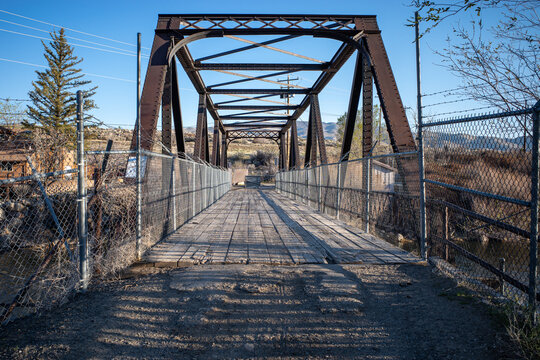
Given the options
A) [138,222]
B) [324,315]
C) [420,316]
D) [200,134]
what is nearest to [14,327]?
[138,222]

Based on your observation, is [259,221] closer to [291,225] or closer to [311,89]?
[291,225]

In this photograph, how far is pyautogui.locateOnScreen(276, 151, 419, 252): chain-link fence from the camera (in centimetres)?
635

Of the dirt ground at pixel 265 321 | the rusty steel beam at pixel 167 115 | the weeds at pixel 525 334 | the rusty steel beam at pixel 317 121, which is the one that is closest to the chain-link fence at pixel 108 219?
the dirt ground at pixel 265 321

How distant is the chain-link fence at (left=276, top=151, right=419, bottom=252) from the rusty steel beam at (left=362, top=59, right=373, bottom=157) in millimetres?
590

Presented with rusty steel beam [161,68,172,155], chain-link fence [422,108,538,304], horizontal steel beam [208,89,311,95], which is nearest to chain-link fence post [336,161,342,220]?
chain-link fence [422,108,538,304]

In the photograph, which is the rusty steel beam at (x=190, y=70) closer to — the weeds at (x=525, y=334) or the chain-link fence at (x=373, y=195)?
the chain-link fence at (x=373, y=195)

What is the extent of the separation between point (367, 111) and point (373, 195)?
2.82m

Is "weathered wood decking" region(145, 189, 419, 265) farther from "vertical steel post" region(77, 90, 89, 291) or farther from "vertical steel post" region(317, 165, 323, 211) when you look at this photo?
"vertical steel post" region(317, 165, 323, 211)

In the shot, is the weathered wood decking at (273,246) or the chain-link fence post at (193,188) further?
the chain-link fence post at (193,188)

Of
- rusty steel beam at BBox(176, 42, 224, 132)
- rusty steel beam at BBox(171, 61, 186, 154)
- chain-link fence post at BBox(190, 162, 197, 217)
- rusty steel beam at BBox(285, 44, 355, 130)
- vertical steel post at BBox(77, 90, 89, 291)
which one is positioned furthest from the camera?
rusty steel beam at BBox(176, 42, 224, 132)

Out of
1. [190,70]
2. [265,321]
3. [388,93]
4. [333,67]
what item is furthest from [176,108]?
[265,321]

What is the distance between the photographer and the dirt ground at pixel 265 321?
260 cm

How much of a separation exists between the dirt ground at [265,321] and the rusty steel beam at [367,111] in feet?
17.7

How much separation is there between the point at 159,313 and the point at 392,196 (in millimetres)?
5153
